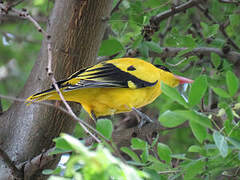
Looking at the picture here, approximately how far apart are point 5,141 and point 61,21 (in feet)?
3.50

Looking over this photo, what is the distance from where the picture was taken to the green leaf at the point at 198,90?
1.75 m

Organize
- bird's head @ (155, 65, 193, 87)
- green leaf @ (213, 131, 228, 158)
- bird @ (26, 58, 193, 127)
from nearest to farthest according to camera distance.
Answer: green leaf @ (213, 131, 228, 158)
bird @ (26, 58, 193, 127)
bird's head @ (155, 65, 193, 87)

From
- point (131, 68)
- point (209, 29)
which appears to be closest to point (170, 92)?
point (131, 68)

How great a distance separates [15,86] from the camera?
6.27 meters

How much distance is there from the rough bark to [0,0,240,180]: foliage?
541 millimetres

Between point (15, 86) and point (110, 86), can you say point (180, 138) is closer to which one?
point (110, 86)

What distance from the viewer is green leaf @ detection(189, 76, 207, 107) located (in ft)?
5.74

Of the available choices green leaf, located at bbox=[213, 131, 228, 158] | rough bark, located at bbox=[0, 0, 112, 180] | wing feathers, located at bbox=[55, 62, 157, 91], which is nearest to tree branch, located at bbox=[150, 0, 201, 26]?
wing feathers, located at bbox=[55, 62, 157, 91]

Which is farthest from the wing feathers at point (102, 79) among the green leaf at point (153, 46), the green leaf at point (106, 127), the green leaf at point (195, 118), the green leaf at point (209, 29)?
the green leaf at point (195, 118)

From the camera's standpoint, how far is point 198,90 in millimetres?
1768

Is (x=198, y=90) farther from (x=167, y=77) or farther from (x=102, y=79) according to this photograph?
(x=167, y=77)

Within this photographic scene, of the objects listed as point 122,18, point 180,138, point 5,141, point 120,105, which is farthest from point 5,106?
point 180,138

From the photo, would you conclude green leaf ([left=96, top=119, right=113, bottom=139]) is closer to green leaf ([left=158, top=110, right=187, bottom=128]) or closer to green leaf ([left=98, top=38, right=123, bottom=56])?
green leaf ([left=158, top=110, right=187, bottom=128])

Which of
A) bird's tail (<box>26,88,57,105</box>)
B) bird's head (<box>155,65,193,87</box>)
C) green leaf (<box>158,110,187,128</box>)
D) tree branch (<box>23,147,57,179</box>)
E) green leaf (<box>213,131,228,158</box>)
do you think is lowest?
tree branch (<box>23,147,57,179</box>)
